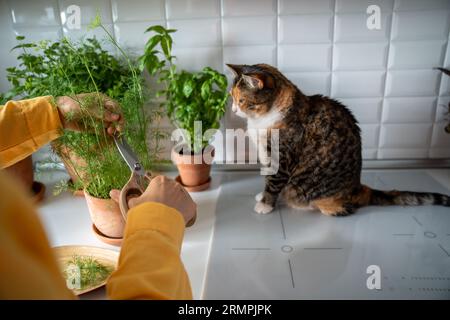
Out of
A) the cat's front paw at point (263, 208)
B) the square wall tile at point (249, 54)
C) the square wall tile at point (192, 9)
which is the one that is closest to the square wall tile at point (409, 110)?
the square wall tile at point (249, 54)

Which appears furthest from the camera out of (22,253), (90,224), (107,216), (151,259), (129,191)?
(90,224)

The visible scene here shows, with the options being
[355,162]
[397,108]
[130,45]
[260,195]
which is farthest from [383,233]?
[130,45]

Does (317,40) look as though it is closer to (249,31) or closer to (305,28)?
(305,28)

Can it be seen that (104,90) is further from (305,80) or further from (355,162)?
(355,162)

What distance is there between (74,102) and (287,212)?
647mm

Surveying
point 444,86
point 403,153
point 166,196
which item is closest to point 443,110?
point 444,86

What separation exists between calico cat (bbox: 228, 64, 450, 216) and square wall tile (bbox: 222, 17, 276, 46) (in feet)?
0.41

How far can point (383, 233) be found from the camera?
2.78 feet

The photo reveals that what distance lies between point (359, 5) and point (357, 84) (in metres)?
0.24

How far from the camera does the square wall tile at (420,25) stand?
3.27 ft

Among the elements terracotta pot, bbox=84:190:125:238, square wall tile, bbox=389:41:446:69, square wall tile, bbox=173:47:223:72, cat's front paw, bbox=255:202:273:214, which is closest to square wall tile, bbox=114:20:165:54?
square wall tile, bbox=173:47:223:72

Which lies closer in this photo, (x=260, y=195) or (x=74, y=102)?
(x=74, y=102)

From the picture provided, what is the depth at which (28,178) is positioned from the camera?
101 centimetres

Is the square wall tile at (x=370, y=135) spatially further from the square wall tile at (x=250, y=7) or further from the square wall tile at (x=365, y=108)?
the square wall tile at (x=250, y=7)
